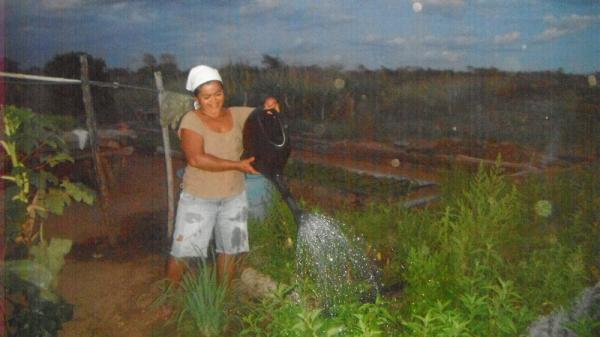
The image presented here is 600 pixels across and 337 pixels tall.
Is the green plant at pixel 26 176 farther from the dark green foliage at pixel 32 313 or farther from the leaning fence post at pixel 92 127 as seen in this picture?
the leaning fence post at pixel 92 127

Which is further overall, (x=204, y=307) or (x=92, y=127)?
(x=92, y=127)

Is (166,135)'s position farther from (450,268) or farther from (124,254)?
(450,268)

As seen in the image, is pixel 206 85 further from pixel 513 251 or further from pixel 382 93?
pixel 382 93

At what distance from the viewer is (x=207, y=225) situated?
337 centimetres

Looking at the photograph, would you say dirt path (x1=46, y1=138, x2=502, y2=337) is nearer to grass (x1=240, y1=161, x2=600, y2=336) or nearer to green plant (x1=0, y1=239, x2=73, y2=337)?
green plant (x1=0, y1=239, x2=73, y2=337)

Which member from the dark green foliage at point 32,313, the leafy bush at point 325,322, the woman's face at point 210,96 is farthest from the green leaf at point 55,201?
the leafy bush at point 325,322

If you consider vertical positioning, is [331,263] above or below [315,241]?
below

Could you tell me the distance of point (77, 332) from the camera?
11.0 feet

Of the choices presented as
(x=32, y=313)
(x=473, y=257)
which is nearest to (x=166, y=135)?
(x=32, y=313)

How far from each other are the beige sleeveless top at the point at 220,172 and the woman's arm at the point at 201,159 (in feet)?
0.23

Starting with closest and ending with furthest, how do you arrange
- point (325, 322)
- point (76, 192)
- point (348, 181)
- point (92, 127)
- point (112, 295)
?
point (325, 322), point (76, 192), point (112, 295), point (92, 127), point (348, 181)

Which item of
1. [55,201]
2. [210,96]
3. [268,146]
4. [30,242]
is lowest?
[30,242]

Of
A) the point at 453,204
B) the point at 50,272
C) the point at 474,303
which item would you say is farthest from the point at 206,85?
the point at 453,204

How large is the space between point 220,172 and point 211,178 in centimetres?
6
